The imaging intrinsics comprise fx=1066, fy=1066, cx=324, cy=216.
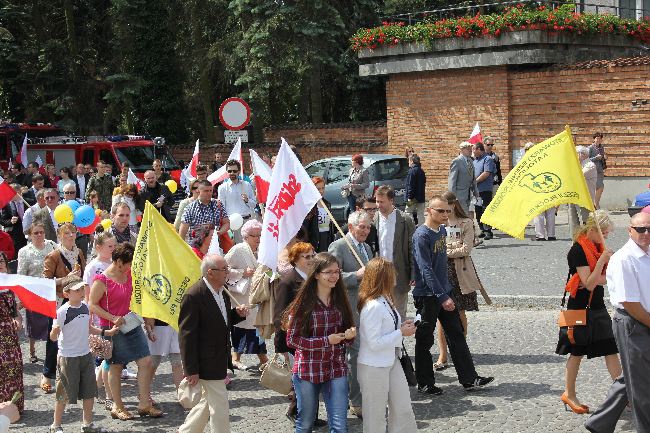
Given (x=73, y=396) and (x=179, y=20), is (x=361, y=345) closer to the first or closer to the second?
(x=73, y=396)

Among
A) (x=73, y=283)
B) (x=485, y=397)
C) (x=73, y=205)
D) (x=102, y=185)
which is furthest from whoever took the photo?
(x=102, y=185)

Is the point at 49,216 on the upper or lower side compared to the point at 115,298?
upper

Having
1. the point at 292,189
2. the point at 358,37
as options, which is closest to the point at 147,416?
the point at 292,189

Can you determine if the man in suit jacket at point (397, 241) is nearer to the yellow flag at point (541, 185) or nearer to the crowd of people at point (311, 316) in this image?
the crowd of people at point (311, 316)

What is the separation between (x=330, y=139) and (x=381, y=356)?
22594mm

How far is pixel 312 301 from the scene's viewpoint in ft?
25.4

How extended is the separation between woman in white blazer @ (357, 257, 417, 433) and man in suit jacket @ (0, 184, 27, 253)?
416 inches

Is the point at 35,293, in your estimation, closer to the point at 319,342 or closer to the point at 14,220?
the point at 319,342

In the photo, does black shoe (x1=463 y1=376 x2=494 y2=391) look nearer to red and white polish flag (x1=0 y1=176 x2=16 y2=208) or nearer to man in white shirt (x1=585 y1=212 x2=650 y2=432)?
man in white shirt (x1=585 y1=212 x2=650 y2=432)

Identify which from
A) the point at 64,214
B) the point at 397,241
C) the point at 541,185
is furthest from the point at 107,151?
the point at 541,185

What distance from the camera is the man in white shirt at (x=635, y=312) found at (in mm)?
7418

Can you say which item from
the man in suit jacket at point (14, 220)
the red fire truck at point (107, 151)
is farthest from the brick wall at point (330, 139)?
the man in suit jacket at point (14, 220)

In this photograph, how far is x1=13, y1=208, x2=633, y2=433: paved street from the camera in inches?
348

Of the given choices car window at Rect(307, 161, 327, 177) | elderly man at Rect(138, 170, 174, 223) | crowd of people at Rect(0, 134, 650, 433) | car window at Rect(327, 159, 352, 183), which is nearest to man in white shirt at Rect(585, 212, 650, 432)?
crowd of people at Rect(0, 134, 650, 433)
